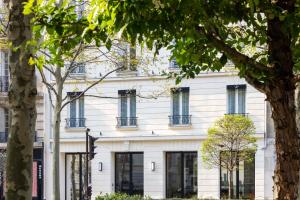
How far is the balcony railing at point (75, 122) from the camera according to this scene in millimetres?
38656

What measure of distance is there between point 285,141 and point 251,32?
117cm

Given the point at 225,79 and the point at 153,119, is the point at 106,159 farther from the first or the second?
the point at 225,79

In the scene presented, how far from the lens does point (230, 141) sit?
30938 millimetres

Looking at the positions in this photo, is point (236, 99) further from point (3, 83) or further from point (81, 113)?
point (3, 83)

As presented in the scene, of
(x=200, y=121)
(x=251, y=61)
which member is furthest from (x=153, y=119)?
(x=251, y=61)

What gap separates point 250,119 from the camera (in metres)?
34.7

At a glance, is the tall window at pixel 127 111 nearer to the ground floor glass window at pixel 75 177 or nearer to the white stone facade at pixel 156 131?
the white stone facade at pixel 156 131

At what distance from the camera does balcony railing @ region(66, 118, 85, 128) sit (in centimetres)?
3866

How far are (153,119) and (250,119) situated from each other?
5.49 meters

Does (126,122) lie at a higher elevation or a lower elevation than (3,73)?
lower

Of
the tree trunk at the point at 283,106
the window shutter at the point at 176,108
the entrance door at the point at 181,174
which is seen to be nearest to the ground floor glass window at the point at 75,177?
the entrance door at the point at 181,174

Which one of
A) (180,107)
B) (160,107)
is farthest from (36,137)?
(180,107)

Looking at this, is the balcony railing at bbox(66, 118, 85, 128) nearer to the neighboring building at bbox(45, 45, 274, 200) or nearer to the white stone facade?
the neighboring building at bbox(45, 45, 274, 200)

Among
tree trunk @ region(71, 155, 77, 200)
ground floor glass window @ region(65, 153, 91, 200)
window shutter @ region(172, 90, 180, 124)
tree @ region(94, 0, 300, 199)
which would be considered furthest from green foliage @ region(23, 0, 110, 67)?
tree trunk @ region(71, 155, 77, 200)
